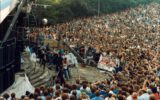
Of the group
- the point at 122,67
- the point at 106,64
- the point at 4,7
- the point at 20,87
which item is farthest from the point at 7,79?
the point at 106,64

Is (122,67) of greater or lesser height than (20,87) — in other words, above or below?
below

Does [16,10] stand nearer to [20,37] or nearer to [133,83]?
[20,37]

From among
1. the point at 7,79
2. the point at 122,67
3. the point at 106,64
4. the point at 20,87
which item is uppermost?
the point at 7,79

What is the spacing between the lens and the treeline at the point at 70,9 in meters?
61.7

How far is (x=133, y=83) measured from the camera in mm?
18078

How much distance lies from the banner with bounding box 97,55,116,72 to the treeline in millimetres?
18448

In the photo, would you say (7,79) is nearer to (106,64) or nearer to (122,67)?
(122,67)

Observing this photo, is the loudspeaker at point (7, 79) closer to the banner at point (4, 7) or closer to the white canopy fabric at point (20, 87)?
the white canopy fabric at point (20, 87)

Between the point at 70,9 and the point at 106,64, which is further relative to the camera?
the point at 70,9

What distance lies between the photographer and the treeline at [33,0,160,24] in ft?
202

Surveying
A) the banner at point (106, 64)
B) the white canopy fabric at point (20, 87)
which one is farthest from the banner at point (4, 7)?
the banner at point (106, 64)

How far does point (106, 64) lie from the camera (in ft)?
104

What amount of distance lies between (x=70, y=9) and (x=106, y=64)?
127 feet

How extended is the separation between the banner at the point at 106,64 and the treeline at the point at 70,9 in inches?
726
